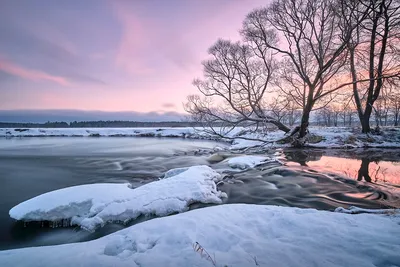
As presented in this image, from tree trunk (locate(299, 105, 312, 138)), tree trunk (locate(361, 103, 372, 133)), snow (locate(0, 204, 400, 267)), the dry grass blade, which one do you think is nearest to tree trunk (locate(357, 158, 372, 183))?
snow (locate(0, 204, 400, 267))

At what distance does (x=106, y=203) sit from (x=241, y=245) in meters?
3.26

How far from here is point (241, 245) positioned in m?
2.99

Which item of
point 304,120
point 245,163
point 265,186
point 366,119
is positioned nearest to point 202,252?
point 265,186

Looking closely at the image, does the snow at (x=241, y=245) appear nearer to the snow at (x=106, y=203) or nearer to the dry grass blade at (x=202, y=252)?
the dry grass blade at (x=202, y=252)

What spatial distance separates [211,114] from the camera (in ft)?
51.1

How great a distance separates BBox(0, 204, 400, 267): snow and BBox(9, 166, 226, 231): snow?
111cm

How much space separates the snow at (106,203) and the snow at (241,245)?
3.63ft

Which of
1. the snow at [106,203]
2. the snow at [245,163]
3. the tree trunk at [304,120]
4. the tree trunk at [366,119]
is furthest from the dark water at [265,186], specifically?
the tree trunk at [366,119]

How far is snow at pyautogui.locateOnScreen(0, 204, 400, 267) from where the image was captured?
8.67 ft

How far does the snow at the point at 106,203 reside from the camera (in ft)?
14.8

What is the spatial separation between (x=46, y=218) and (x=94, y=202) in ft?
3.12

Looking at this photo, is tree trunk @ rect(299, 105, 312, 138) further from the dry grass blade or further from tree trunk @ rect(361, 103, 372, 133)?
the dry grass blade

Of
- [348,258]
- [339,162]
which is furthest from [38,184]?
[339,162]

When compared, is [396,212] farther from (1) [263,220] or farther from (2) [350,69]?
(2) [350,69]
